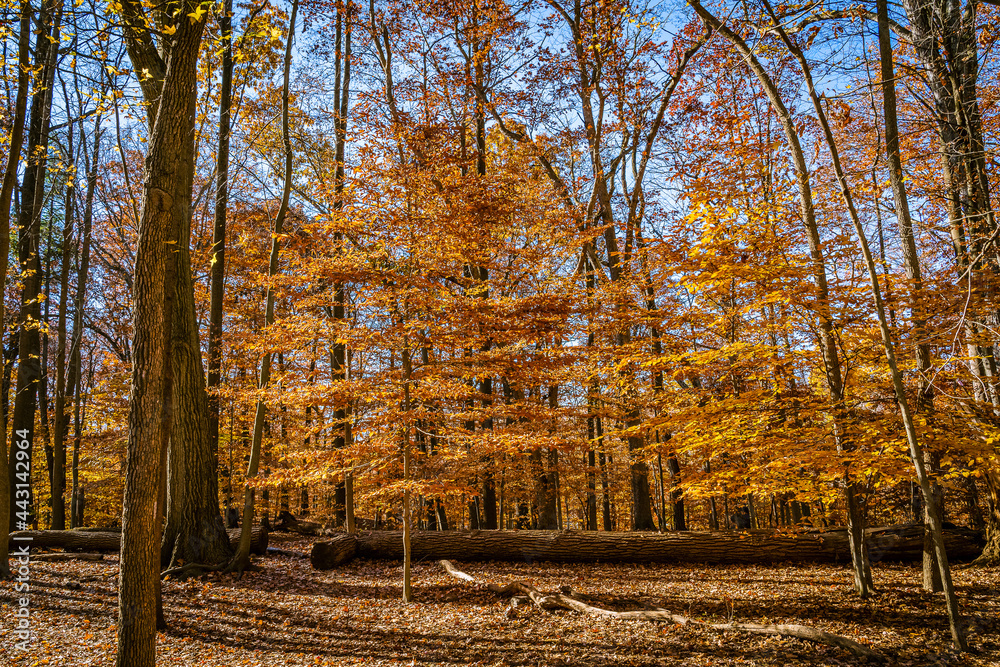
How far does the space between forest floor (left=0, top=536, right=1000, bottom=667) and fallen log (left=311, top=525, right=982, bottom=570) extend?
1.30 feet

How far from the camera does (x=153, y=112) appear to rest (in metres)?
6.50

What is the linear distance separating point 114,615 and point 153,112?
6.06 metres

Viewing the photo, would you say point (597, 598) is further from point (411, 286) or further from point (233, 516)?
point (233, 516)

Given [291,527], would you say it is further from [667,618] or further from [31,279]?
[667,618]

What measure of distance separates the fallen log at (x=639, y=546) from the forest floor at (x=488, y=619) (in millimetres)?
397

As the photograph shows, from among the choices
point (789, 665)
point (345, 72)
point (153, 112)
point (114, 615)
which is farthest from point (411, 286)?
point (345, 72)

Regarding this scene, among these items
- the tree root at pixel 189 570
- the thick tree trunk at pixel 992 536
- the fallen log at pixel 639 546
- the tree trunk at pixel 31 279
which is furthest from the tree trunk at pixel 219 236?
the thick tree trunk at pixel 992 536

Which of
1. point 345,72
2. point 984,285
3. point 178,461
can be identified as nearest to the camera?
point 984,285

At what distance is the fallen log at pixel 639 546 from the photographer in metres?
8.69

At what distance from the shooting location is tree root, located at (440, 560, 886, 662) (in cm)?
526

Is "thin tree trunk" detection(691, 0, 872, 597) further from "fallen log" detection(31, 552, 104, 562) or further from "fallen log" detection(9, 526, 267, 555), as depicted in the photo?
"fallen log" detection(31, 552, 104, 562)

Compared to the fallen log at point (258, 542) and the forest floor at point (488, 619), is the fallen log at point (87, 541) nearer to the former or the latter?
the fallen log at point (258, 542)

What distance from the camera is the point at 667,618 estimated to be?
20.2ft

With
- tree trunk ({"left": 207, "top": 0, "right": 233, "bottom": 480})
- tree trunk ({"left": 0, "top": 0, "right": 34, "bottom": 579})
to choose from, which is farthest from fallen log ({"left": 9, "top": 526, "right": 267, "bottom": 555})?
tree trunk ({"left": 0, "top": 0, "right": 34, "bottom": 579})
